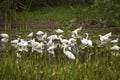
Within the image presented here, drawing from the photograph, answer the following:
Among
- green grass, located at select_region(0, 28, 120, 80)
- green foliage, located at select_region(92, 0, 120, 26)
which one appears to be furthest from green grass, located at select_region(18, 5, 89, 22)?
green grass, located at select_region(0, 28, 120, 80)

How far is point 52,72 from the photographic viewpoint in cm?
515

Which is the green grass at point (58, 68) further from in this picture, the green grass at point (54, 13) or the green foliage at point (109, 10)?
the green grass at point (54, 13)

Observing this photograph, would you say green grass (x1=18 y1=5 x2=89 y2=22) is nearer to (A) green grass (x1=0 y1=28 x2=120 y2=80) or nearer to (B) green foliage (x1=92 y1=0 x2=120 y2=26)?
(B) green foliage (x1=92 y1=0 x2=120 y2=26)

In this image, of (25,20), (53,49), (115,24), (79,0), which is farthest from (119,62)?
(79,0)

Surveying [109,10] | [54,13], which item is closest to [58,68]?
[109,10]

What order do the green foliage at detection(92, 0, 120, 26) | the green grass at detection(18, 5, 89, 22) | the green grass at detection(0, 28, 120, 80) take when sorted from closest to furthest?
the green grass at detection(0, 28, 120, 80) → the green foliage at detection(92, 0, 120, 26) → the green grass at detection(18, 5, 89, 22)

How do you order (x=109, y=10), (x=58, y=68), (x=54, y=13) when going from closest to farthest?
(x=58, y=68)
(x=109, y=10)
(x=54, y=13)

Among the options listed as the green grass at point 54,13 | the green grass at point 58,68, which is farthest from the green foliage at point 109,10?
the green grass at point 58,68

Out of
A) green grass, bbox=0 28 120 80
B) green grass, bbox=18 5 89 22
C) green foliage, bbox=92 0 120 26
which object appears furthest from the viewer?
green grass, bbox=18 5 89 22

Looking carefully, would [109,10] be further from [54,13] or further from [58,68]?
[58,68]

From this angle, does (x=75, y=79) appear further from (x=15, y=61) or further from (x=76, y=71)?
(x=15, y=61)

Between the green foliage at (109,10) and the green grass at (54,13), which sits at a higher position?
the green foliage at (109,10)

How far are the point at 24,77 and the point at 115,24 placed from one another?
432cm

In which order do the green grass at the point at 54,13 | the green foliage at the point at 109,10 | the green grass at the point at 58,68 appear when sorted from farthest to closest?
the green grass at the point at 54,13
the green foliage at the point at 109,10
the green grass at the point at 58,68
